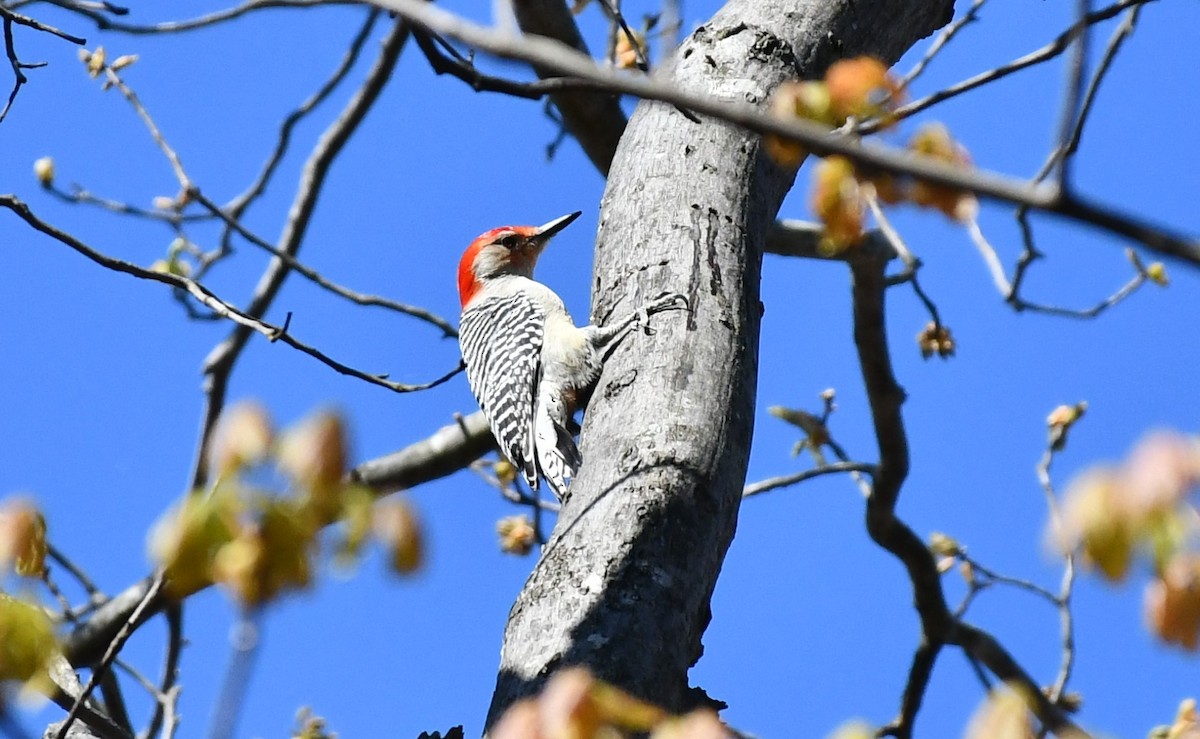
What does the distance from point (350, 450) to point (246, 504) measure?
0.17 metres

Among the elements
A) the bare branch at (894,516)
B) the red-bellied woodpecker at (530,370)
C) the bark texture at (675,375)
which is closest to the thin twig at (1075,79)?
the bark texture at (675,375)

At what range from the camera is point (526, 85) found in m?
1.84

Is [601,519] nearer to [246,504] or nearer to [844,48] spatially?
[246,504]

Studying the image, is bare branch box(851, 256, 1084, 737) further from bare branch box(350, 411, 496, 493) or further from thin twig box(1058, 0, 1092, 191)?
thin twig box(1058, 0, 1092, 191)

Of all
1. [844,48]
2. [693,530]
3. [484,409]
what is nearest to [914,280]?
[844,48]

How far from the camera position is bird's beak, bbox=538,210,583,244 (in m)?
7.86

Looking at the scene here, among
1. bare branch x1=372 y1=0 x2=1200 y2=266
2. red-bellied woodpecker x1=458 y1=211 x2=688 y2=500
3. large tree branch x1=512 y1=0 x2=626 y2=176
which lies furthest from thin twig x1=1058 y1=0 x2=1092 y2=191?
large tree branch x1=512 y1=0 x2=626 y2=176

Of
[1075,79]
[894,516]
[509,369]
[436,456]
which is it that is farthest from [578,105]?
[1075,79]

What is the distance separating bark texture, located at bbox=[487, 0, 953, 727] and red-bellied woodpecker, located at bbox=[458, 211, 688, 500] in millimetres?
476

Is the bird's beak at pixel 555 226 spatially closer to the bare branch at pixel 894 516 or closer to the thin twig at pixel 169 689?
the bare branch at pixel 894 516

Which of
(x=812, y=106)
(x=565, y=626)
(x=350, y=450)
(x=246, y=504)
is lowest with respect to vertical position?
(x=246, y=504)

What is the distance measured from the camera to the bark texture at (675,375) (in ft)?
Result: 8.38

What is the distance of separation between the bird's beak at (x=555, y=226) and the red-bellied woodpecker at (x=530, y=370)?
1.27 feet

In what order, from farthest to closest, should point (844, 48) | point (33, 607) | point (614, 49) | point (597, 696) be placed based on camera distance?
1. point (614, 49)
2. point (844, 48)
3. point (33, 607)
4. point (597, 696)
